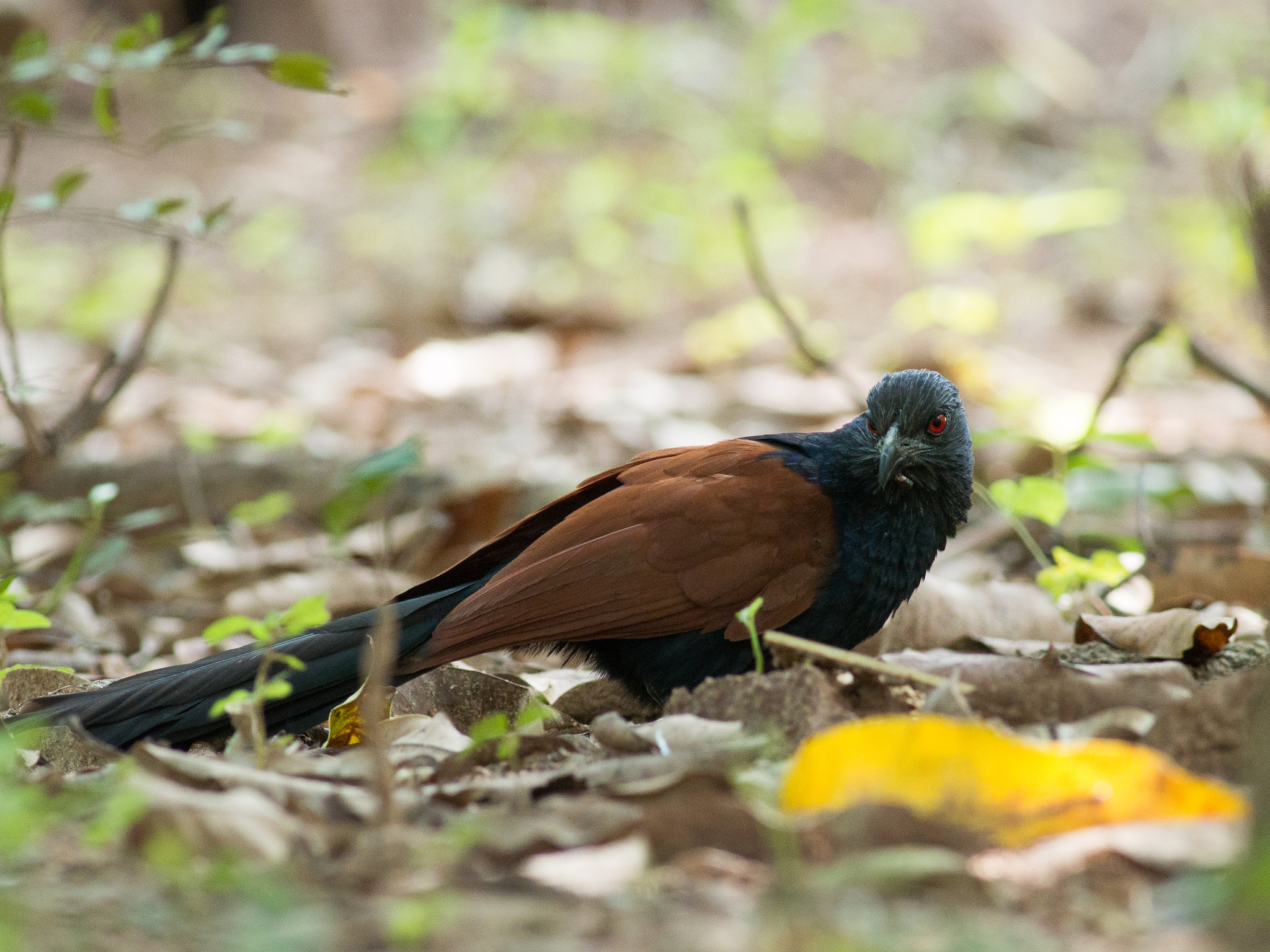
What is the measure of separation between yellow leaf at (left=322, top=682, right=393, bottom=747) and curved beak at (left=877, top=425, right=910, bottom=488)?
131 cm

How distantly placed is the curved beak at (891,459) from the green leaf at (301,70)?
1662mm

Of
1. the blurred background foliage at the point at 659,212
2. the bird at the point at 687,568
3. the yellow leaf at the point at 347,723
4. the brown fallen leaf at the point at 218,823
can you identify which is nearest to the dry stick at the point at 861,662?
the bird at the point at 687,568

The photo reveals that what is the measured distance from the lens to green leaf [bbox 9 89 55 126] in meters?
2.99

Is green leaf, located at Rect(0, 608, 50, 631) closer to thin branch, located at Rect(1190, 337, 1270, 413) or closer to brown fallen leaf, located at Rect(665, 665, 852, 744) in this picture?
brown fallen leaf, located at Rect(665, 665, 852, 744)

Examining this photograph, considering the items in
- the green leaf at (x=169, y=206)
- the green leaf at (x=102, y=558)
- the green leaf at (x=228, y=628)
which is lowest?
the green leaf at (x=102, y=558)

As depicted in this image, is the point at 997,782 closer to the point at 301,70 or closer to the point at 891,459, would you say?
the point at 891,459

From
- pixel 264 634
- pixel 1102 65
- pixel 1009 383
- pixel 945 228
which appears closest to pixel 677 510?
pixel 264 634

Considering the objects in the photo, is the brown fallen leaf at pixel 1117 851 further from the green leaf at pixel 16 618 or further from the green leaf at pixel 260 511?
the green leaf at pixel 260 511

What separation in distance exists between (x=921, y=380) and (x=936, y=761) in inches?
63.4

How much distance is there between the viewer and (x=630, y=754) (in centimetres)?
217

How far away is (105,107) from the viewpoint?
10.0 feet

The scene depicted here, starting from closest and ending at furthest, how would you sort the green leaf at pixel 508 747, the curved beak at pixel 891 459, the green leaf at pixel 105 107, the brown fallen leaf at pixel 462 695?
the green leaf at pixel 508 747, the brown fallen leaf at pixel 462 695, the curved beak at pixel 891 459, the green leaf at pixel 105 107

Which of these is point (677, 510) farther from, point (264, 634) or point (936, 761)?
point (936, 761)

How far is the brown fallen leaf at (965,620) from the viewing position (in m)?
3.21
